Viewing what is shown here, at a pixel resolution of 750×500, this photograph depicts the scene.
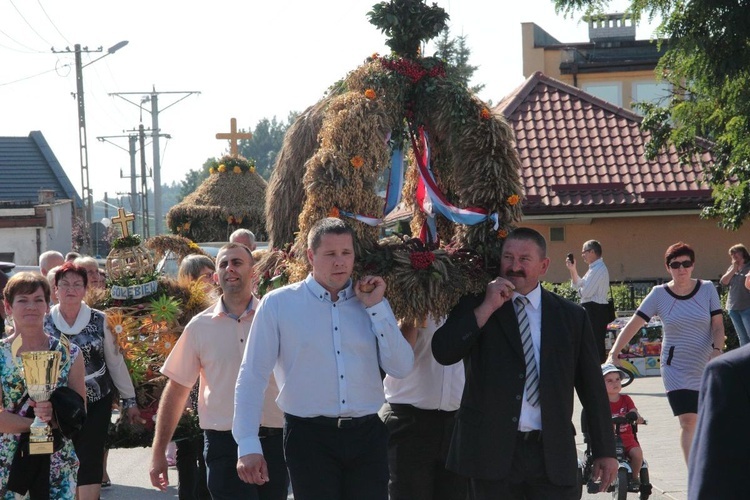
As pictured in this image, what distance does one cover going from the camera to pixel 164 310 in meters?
8.90

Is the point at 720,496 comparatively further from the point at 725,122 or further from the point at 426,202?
the point at 725,122

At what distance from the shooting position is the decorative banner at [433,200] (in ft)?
22.2

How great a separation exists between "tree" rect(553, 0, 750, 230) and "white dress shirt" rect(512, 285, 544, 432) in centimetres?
891

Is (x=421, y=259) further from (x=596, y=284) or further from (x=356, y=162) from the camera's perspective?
(x=596, y=284)

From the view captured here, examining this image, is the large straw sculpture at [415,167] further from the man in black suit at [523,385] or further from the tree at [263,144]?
the tree at [263,144]

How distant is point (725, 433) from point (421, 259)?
4025mm

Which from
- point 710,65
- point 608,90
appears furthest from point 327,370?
point 608,90

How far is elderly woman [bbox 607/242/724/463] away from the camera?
9.01 m

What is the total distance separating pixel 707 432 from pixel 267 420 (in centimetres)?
413

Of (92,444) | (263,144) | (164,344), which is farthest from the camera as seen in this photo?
(263,144)

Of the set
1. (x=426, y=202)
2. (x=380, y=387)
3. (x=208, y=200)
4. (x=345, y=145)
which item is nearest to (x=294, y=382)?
(x=380, y=387)

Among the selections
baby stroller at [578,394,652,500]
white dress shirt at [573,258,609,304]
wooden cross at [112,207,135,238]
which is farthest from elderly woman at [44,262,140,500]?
white dress shirt at [573,258,609,304]

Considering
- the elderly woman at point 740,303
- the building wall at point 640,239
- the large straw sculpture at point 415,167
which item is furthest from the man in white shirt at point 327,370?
the building wall at point 640,239

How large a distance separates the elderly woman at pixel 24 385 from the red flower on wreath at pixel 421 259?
1.93 meters
